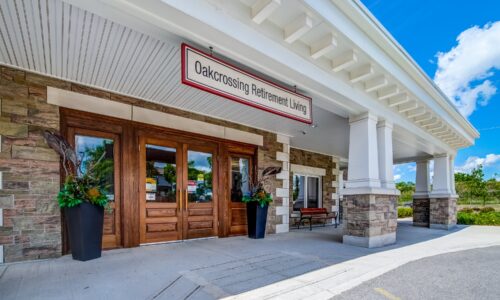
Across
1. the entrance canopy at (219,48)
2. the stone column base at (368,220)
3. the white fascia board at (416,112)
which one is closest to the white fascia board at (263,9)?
the entrance canopy at (219,48)

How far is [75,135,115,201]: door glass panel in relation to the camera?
4059mm

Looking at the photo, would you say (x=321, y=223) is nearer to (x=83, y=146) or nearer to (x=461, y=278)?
(x=461, y=278)

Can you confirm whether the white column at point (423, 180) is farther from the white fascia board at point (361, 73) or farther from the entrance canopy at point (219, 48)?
the white fascia board at point (361, 73)

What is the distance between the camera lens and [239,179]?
6035 millimetres

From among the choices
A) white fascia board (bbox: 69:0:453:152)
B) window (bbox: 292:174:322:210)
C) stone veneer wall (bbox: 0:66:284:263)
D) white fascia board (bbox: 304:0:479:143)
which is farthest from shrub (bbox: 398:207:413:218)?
stone veneer wall (bbox: 0:66:284:263)

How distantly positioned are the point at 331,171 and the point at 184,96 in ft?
22.9

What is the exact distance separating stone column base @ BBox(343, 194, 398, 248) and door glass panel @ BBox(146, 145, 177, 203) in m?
3.31

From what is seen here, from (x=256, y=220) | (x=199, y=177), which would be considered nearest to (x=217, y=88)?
(x=199, y=177)

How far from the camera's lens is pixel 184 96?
4449mm

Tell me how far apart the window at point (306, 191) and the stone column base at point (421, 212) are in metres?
3.57

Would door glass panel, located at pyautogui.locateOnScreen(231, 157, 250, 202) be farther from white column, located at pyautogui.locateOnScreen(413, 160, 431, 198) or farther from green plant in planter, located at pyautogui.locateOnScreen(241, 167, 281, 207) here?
white column, located at pyautogui.locateOnScreen(413, 160, 431, 198)

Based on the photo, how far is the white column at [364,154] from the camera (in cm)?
471

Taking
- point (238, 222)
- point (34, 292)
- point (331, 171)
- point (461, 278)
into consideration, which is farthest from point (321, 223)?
point (34, 292)

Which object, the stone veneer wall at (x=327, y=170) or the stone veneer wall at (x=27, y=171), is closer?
the stone veneer wall at (x=27, y=171)
